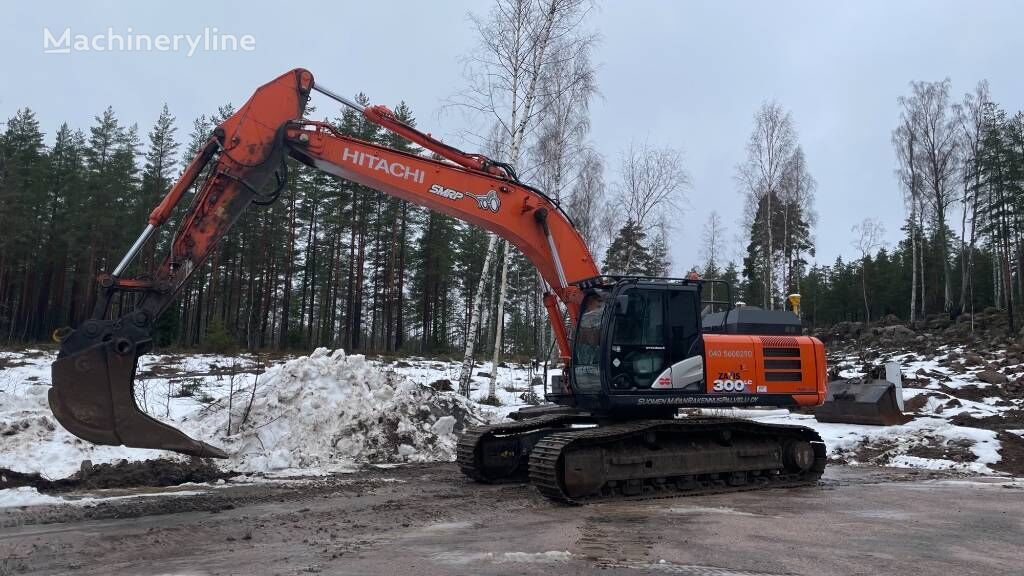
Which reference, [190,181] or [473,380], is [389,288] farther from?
[190,181]

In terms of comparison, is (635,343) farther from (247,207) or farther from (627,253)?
(627,253)

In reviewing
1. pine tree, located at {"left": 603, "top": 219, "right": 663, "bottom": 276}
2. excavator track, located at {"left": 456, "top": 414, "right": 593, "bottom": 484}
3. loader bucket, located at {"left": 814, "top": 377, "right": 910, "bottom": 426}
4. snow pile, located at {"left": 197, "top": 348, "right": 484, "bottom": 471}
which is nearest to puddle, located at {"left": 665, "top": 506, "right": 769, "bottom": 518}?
excavator track, located at {"left": 456, "top": 414, "right": 593, "bottom": 484}

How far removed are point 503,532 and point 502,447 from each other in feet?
10.5

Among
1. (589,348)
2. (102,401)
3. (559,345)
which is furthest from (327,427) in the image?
(589,348)

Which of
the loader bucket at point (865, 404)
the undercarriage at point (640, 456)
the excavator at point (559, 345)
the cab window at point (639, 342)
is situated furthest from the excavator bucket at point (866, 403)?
the cab window at point (639, 342)

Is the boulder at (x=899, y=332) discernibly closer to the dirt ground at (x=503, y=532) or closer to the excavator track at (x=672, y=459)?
the dirt ground at (x=503, y=532)

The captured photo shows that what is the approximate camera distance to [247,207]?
8758 mm

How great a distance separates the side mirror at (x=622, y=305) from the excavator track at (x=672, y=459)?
135cm

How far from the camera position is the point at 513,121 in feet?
60.9

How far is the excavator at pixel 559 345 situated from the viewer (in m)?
7.52

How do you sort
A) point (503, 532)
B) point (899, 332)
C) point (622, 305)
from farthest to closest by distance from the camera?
point (899, 332), point (622, 305), point (503, 532)

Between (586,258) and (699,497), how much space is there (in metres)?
3.36

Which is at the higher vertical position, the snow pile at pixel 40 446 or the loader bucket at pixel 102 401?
the loader bucket at pixel 102 401

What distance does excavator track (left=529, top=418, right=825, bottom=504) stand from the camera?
7629mm
